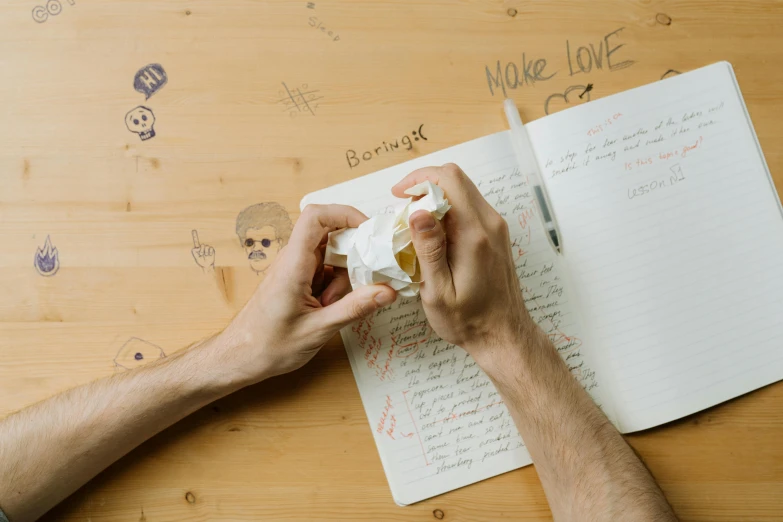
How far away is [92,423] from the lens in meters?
0.67

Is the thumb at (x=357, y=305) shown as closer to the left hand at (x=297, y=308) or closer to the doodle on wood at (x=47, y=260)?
the left hand at (x=297, y=308)

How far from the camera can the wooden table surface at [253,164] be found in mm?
709

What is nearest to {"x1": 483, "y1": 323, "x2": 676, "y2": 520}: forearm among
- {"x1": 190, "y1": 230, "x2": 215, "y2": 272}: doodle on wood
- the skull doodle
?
{"x1": 190, "y1": 230, "x2": 215, "y2": 272}: doodle on wood

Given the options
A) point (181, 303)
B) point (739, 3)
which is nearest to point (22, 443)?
point (181, 303)

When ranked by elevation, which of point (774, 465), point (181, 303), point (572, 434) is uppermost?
point (181, 303)

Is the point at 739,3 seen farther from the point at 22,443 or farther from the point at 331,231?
the point at 22,443

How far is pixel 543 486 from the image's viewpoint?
2.25ft

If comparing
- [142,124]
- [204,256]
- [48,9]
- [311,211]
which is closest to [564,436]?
[311,211]

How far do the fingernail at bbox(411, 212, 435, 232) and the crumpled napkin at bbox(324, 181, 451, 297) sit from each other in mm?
16

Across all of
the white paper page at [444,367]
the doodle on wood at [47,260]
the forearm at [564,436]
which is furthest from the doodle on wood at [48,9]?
the forearm at [564,436]

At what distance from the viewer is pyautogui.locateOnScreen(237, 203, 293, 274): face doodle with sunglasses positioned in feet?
2.43

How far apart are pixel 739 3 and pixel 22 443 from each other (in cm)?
109

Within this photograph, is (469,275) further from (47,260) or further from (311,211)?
(47,260)

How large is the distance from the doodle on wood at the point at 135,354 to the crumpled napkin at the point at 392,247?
29cm
